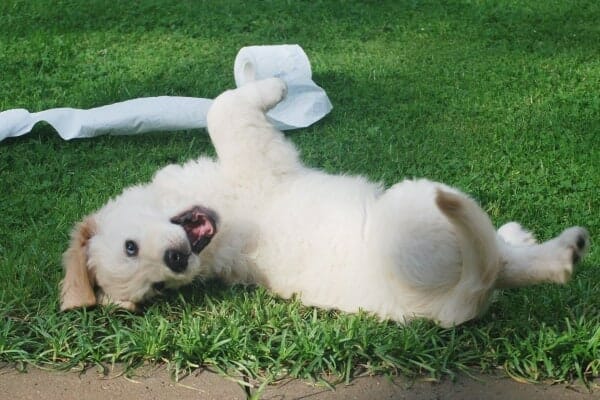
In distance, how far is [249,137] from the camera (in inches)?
153

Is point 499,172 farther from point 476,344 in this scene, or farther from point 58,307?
point 58,307

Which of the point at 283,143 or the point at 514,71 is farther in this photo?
the point at 514,71

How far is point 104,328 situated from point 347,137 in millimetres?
2240

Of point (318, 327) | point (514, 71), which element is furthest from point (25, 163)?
point (514, 71)

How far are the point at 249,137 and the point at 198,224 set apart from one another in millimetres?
479

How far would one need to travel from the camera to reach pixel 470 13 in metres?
7.33

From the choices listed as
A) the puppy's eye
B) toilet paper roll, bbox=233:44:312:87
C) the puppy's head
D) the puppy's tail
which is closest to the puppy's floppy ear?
the puppy's head

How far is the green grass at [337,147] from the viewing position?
134 inches

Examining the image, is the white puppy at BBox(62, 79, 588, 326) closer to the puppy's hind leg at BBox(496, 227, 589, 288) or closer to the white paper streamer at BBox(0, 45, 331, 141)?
the puppy's hind leg at BBox(496, 227, 589, 288)

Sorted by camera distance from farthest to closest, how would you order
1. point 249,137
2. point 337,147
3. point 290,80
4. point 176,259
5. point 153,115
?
point 290,80, point 153,115, point 337,147, point 249,137, point 176,259

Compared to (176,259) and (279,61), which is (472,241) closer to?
(176,259)

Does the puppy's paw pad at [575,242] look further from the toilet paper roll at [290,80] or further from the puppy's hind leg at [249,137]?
the toilet paper roll at [290,80]

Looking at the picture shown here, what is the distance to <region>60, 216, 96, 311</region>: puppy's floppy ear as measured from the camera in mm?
3580

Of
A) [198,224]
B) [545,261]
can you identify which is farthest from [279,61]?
[545,261]
